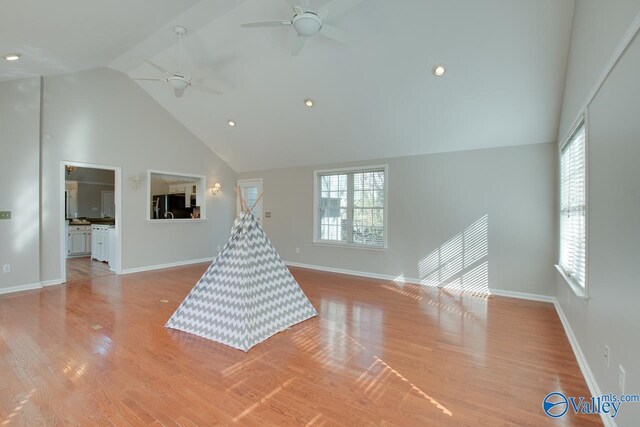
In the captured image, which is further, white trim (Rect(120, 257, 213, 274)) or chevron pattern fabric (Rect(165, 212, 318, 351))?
white trim (Rect(120, 257, 213, 274))

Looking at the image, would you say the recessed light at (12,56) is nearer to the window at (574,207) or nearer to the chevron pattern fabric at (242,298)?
the chevron pattern fabric at (242,298)

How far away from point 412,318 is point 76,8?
4.74 meters

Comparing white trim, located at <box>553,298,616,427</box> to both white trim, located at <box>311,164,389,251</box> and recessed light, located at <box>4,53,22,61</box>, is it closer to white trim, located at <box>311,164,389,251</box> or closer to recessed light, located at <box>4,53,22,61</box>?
white trim, located at <box>311,164,389,251</box>

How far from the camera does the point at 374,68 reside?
4094mm

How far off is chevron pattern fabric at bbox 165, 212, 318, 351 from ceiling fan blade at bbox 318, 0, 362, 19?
2.10 meters

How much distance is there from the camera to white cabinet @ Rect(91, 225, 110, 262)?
22.7ft

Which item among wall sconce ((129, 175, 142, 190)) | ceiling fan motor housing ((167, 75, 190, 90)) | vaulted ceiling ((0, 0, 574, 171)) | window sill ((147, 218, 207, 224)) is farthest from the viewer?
window sill ((147, 218, 207, 224))

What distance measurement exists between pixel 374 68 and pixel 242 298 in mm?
3299

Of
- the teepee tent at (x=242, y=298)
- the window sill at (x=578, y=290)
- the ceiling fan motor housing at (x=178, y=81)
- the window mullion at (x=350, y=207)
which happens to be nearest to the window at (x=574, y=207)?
the window sill at (x=578, y=290)

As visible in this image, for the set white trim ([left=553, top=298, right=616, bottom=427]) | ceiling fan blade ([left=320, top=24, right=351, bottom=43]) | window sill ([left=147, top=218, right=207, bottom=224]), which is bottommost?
white trim ([left=553, top=298, right=616, bottom=427])

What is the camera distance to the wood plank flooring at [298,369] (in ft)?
6.45

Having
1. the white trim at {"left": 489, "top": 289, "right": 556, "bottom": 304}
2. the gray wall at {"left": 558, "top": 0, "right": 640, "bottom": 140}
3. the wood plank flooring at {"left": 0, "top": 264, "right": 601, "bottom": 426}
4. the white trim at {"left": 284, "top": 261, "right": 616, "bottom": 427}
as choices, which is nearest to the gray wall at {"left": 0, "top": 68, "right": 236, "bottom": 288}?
the wood plank flooring at {"left": 0, "top": 264, "right": 601, "bottom": 426}

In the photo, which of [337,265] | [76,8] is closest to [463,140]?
[337,265]

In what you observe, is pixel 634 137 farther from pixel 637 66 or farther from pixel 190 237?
pixel 190 237
